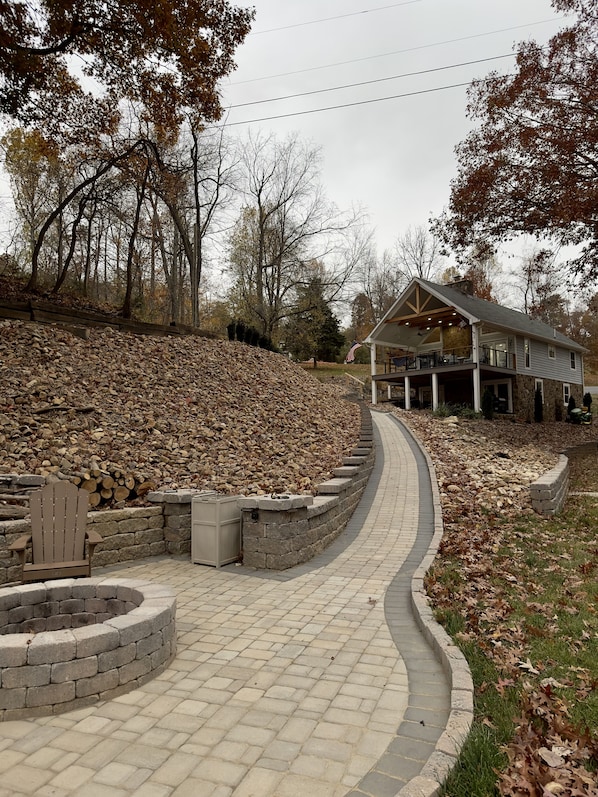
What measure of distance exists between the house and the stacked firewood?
16.6m

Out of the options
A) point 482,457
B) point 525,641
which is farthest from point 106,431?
point 482,457

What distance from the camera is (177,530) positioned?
6805 mm

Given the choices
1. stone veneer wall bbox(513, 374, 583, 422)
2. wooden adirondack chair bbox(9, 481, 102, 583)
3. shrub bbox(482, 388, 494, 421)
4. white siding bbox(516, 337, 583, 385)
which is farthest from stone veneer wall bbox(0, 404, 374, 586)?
white siding bbox(516, 337, 583, 385)

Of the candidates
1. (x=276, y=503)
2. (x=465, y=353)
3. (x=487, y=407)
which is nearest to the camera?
(x=276, y=503)

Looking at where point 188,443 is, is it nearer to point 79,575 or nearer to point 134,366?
point 134,366

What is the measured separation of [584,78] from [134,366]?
13476 millimetres

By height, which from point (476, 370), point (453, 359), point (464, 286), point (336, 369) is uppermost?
point (464, 286)

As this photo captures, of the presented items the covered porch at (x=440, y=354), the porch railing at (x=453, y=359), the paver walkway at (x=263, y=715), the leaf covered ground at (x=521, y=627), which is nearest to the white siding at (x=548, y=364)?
the covered porch at (x=440, y=354)

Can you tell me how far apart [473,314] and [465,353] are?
331 cm

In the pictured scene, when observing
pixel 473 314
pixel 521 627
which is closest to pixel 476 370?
pixel 473 314

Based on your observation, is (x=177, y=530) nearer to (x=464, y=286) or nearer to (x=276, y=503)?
(x=276, y=503)

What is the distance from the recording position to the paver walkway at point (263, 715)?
7.65ft

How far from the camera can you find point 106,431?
820cm

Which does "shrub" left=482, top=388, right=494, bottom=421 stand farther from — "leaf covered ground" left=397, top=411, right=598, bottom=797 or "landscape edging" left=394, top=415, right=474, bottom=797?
"landscape edging" left=394, top=415, right=474, bottom=797
